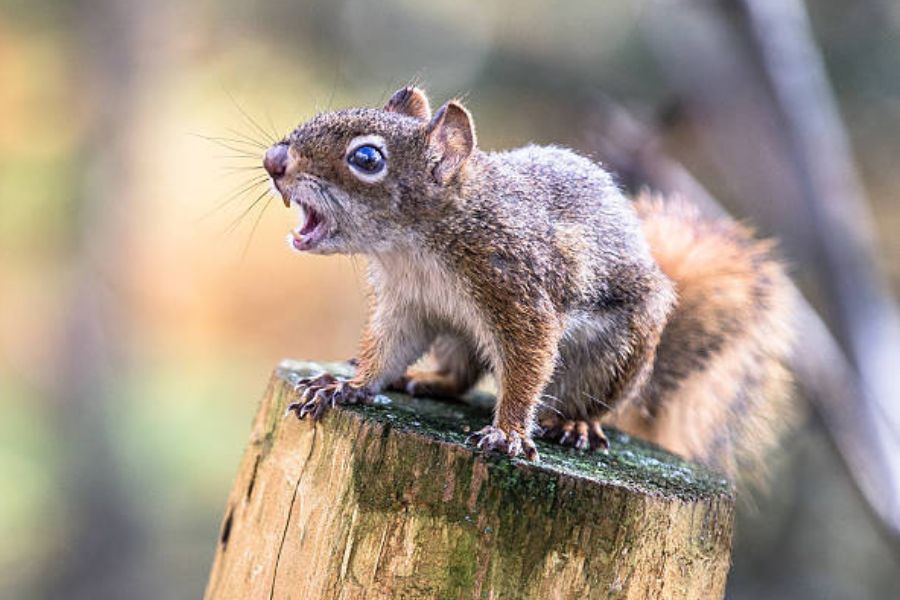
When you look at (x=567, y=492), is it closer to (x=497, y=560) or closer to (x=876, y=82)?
(x=497, y=560)

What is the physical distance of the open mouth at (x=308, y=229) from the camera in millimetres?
2166

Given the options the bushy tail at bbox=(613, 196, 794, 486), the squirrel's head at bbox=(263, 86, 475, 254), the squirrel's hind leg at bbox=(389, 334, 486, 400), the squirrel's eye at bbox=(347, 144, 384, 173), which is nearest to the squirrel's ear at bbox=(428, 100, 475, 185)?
the squirrel's head at bbox=(263, 86, 475, 254)

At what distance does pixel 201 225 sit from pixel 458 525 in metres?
8.38

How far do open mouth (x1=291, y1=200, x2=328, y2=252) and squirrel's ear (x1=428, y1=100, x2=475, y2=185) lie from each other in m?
0.27

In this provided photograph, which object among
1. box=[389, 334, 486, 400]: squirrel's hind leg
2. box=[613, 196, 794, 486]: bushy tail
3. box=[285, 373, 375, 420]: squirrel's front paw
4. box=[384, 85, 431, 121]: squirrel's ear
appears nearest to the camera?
box=[285, 373, 375, 420]: squirrel's front paw

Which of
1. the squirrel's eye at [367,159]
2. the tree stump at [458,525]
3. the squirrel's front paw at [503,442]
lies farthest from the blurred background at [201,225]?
the tree stump at [458,525]

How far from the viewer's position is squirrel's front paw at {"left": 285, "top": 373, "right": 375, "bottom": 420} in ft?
6.58

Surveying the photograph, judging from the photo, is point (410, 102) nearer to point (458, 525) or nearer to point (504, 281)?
point (504, 281)

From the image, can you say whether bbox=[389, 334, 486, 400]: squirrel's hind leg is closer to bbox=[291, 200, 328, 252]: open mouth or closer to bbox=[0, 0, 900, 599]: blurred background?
bbox=[291, 200, 328, 252]: open mouth

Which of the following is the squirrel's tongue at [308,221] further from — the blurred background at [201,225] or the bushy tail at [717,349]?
the blurred background at [201,225]

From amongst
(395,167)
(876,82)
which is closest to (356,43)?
(876,82)

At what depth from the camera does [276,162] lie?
7.02 feet

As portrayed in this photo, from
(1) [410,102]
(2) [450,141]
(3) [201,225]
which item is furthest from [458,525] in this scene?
(3) [201,225]

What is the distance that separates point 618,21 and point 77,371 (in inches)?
205
